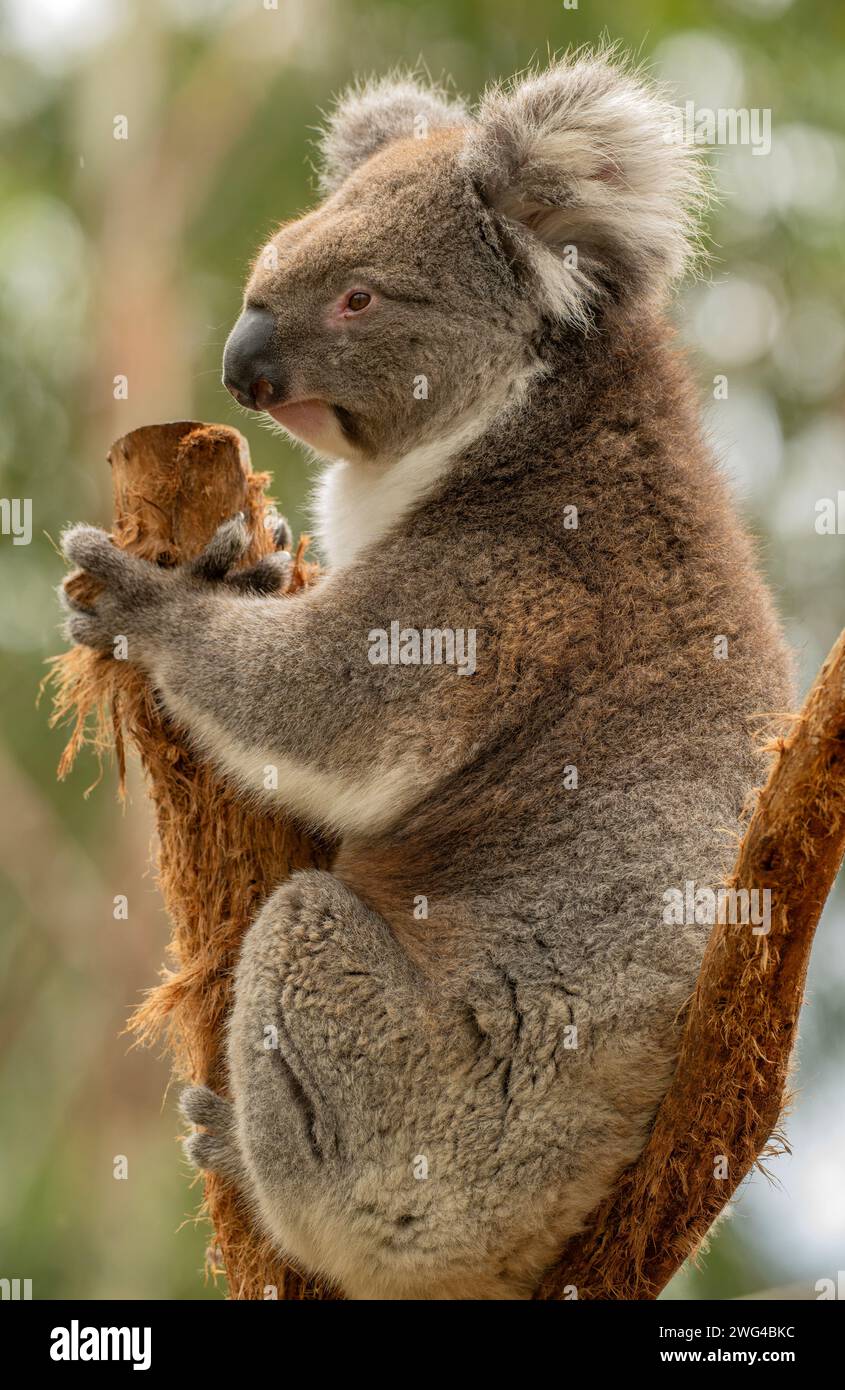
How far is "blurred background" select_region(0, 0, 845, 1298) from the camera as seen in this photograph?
11.1 metres

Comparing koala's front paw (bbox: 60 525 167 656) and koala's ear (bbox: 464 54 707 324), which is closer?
koala's front paw (bbox: 60 525 167 656)

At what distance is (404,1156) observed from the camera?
12.2ft

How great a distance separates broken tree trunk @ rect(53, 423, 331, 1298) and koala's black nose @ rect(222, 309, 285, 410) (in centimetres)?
20

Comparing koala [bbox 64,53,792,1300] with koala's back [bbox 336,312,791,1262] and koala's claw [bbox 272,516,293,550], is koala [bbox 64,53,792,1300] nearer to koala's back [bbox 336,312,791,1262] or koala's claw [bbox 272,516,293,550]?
koala's back [bbox 336,312,791,1262]

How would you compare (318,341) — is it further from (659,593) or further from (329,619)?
(659,593)

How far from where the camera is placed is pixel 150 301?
38.4 ft

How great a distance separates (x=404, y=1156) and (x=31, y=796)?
8974 mm

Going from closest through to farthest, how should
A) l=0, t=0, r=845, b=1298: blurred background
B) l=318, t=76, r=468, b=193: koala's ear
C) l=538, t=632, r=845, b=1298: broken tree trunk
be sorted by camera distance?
l=538, t=632, r=845, b=1298: broken tree trunk → l=318, t=76, r=468, b=193: koala's ear → l=0, t=0, r=845, b=1298: blurred background

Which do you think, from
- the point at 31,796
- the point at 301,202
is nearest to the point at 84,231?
the point at 301,202

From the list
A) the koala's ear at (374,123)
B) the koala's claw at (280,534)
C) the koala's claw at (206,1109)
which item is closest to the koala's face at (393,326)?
the koala's claw at (280,534)

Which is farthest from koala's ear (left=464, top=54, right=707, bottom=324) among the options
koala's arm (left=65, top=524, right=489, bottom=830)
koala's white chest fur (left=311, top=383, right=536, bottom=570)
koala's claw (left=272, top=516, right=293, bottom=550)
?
koala's arm (left=65, top=524, right=489, bottom=830)

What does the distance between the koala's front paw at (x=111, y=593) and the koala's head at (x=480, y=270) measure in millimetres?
651

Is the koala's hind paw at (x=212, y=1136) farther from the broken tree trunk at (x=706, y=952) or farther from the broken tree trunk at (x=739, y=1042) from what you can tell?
the broken tree trunk at (x=739, y=1042)
